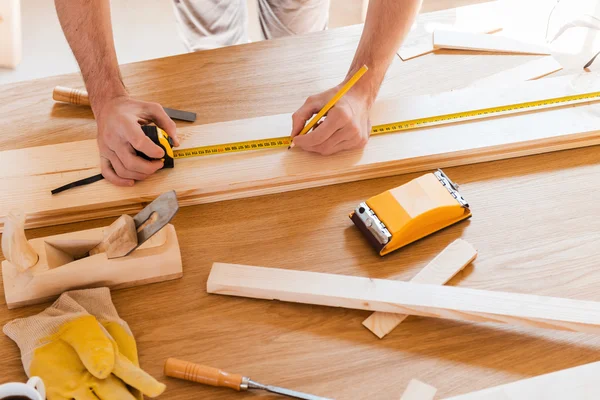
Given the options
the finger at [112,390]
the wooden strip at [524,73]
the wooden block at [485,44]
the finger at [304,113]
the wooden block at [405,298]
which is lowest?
the finger at [112,390]

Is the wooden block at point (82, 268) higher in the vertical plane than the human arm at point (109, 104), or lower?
lower

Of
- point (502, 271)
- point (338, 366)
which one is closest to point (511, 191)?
point (502, 271)

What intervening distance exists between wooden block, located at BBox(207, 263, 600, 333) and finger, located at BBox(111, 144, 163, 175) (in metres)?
0.35

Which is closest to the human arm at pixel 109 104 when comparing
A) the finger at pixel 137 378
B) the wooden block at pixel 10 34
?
the finger at pixel 137 378

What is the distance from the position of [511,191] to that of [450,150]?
0.65 ft

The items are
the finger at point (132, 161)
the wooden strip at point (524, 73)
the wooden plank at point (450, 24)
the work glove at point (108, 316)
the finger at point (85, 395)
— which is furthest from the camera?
the wooden plank at point (450, 24)

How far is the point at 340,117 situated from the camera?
1.64 metres

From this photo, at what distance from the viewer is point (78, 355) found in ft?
4.11

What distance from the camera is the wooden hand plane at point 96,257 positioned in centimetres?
136

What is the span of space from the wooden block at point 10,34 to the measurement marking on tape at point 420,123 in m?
2.28

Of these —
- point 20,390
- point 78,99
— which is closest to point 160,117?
point 78,99

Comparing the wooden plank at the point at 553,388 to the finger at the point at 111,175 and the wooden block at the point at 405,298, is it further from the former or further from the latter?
the finger at the point at 111,175

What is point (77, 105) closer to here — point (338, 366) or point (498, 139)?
point (338, 366)

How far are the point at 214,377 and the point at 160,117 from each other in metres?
0.75
